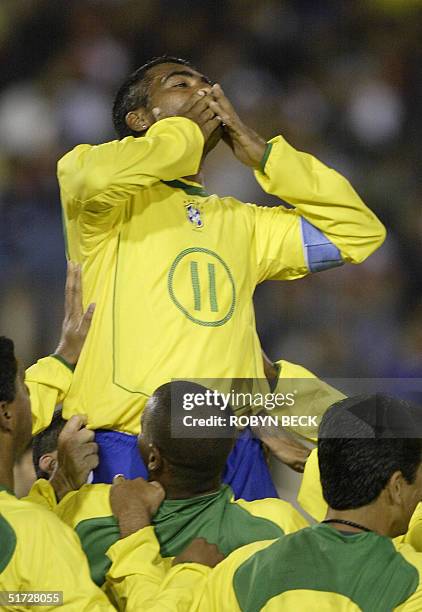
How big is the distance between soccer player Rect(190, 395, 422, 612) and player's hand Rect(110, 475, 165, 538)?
8.7 inches

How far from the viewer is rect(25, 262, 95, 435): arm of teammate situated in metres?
2.20

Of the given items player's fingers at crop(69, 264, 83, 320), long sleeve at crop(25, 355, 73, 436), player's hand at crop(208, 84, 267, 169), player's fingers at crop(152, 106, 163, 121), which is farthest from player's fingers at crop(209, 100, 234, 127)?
long sleeve at crop(25, 355, 73, 436)

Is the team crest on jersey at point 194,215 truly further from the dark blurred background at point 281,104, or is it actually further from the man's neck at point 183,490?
the man's neck at point 183,490

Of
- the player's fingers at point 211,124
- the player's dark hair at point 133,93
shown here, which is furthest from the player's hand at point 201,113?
the player's dark hair at point 133,93

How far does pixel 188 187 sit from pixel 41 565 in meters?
0.82

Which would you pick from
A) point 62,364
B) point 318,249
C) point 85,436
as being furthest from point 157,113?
point 85,436

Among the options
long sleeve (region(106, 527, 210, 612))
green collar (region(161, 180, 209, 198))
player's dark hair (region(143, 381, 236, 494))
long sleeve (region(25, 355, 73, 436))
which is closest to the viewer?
long sleeve (region(106, 527, 210, 612))

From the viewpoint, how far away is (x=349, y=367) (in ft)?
8.23

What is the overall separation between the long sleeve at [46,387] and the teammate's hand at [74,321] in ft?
0.08

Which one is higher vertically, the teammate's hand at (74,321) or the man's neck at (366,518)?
the teammate's hand at (74,321)

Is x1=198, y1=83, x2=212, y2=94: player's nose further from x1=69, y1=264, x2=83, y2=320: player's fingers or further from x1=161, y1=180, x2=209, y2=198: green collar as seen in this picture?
x1=69, y1=264, x2=83, y2=320: player's fingers

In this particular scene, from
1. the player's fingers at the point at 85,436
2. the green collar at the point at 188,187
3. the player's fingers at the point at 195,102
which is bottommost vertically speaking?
the player's fingers at the point at 85,436

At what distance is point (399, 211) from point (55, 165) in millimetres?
710

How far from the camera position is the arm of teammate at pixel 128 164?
2150 millimetres
